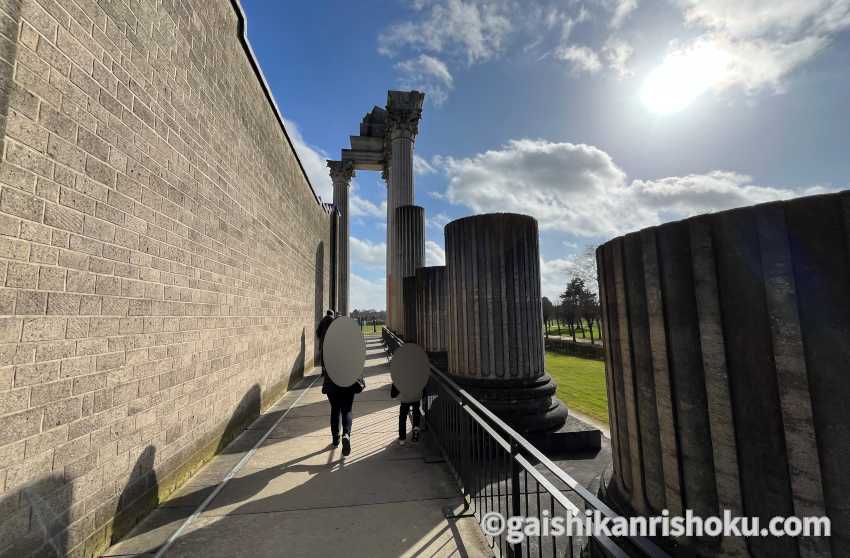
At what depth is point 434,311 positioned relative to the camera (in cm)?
1135

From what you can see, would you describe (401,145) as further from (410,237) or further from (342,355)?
(342,355)

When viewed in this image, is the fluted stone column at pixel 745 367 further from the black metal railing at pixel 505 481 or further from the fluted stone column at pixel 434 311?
the fluted stone column at pixel 434 311

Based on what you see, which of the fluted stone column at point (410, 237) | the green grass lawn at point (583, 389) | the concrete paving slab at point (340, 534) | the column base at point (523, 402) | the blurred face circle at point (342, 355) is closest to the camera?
the concrete paving slab at point (340, 534)

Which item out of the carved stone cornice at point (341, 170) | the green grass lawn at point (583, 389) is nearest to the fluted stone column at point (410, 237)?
the green grass lawn at point (583, 389)

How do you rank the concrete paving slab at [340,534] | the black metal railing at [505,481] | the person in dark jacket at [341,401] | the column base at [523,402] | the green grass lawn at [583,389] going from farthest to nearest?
the green grass lawn at [583,389]
the column base at [523,402]
the person in dark jacket at [341,401]
the concrete paving slab at [340,534]
the black metal railing at [505,481]

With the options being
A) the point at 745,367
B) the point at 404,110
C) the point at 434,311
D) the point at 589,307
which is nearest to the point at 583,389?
the point at 434,311

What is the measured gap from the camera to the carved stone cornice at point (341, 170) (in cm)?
2850

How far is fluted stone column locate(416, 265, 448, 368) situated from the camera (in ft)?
36.8

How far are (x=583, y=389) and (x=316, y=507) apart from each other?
1007 centimetres

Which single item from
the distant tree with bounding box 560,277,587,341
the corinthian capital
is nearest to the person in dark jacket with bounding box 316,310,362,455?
the corinthian capital

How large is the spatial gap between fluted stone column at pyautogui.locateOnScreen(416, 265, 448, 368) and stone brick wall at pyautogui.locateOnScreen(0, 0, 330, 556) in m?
6.42

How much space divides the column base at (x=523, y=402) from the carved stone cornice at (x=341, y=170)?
2584 cm

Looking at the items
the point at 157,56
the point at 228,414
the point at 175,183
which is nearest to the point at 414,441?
the point at 228,414

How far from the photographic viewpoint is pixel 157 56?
11.9 ft
